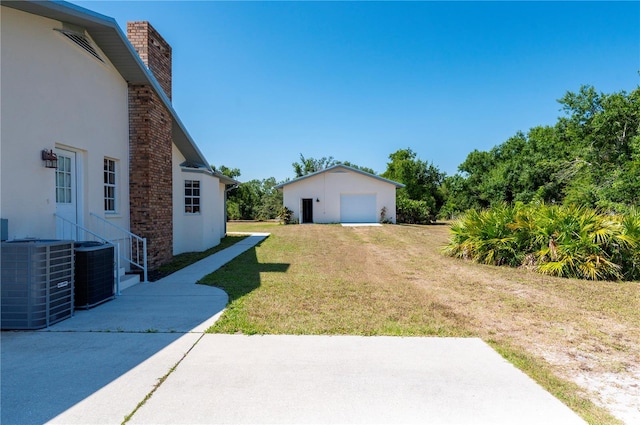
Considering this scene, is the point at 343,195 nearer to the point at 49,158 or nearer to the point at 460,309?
the point at 460,309

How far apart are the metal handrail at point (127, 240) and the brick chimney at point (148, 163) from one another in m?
0.28

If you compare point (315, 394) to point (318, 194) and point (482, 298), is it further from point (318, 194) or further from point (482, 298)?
point (318, 194)

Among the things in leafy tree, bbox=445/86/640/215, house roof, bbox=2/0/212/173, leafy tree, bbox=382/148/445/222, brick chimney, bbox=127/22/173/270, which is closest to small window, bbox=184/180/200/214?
brick chimney, bbox=127/22/173/270

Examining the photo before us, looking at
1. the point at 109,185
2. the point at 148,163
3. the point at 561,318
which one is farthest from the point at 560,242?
the point at 109,185

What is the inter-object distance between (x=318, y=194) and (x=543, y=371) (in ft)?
78.6

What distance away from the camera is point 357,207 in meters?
27.4

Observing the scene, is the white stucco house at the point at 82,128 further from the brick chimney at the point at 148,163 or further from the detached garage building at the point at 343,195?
the detached garage building at the point at 343,195

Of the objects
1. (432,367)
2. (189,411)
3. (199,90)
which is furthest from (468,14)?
(189,411)

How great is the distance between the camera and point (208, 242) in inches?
552

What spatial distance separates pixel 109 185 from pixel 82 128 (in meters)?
1.63

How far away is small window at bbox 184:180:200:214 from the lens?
1309 centimetres

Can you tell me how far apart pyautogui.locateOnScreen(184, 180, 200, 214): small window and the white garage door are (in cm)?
1549

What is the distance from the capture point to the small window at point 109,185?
330 inches

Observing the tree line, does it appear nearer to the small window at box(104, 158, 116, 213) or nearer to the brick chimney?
the brick chimney
